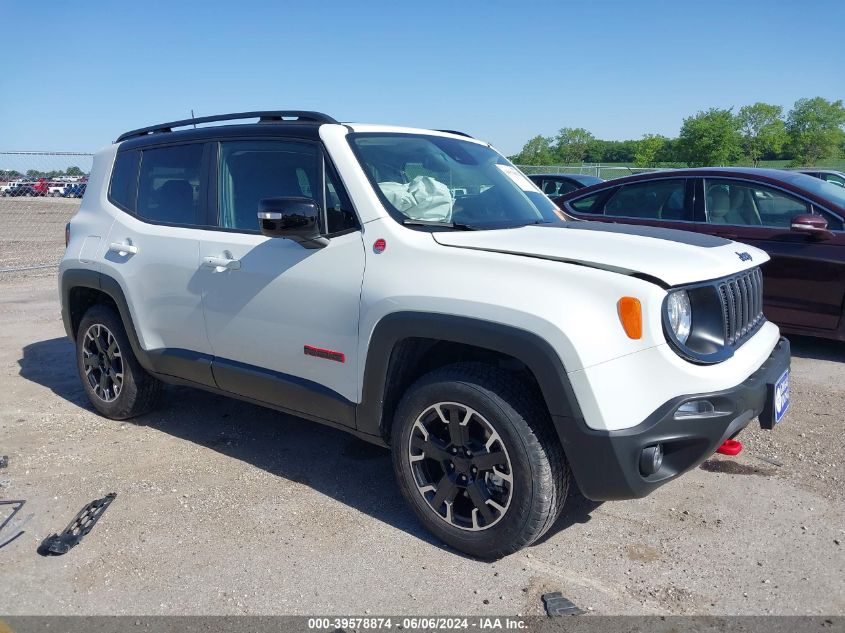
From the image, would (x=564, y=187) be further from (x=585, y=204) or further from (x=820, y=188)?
(x=820, y=188)

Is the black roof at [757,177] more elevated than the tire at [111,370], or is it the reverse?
the black roof at [757,177]

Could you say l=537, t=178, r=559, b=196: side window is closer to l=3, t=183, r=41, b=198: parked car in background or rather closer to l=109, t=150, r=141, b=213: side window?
l=3, t=183, r=41, b=198: parked car in background

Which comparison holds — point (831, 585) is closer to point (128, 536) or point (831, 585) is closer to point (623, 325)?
point (623, 325)

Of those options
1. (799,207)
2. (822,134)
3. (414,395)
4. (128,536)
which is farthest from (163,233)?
(822,134)

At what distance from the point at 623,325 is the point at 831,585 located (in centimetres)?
144

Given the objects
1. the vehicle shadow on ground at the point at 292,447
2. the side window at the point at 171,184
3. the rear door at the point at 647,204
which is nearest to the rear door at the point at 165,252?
the side window at the point at 171,184

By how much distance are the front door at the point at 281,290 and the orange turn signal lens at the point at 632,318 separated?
124cm

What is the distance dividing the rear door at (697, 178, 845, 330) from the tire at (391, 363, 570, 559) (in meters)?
4.09

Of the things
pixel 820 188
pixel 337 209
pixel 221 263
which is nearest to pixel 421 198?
pixel 337 209

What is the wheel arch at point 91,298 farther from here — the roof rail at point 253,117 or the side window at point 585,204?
the side window at point 585,204

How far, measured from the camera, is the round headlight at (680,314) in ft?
9.37

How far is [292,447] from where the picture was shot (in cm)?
460

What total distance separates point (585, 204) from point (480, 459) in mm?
4993

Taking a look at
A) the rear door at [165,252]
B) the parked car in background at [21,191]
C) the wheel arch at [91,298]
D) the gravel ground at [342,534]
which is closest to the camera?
the gravel ground at [342,534]
